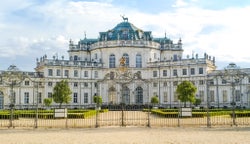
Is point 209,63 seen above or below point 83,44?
below

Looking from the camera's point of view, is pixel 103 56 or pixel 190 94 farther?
pixel 103 56

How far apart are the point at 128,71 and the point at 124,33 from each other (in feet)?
29.8

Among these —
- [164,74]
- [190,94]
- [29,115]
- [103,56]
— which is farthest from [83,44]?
[29,115]

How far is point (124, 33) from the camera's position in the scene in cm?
7188

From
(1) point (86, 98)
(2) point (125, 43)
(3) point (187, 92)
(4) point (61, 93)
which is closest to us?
(3) point (187, 92)

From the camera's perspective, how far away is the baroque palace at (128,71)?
61938mm

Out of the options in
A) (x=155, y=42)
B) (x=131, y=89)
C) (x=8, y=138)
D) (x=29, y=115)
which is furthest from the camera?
(x=155, y=42)

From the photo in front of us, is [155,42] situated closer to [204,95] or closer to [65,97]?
[204,95]

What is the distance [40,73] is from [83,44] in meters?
14.9

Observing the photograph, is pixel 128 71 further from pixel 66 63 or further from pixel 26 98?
pixel 26 98

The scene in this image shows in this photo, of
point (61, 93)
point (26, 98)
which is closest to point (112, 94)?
point (26, 98)

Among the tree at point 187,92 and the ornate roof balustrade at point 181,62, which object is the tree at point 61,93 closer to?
the tree at point 187,92

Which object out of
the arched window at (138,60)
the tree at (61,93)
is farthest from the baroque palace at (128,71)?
the tree at (61,93)

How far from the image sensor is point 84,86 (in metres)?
67.7
